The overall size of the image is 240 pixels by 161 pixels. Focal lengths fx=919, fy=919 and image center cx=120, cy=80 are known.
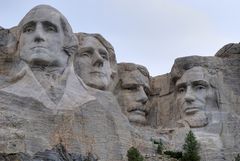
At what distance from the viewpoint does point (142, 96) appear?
2055 cm

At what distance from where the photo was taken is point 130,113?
20.3m

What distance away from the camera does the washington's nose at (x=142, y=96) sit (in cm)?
2050

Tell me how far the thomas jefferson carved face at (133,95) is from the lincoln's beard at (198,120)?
3.56ft

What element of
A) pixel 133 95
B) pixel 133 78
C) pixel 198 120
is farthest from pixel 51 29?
pixel 198 120

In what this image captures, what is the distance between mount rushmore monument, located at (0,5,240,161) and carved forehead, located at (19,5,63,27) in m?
0.02

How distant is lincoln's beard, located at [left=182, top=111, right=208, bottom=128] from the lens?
20.0 m

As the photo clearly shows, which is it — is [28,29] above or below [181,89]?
above

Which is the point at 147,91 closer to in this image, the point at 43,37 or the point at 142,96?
the point at 142,96

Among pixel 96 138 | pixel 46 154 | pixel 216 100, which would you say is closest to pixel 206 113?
pixel 216 100

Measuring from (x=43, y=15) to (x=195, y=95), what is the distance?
3.99 metres

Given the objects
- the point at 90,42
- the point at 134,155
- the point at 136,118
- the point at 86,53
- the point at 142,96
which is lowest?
the point at 134,155

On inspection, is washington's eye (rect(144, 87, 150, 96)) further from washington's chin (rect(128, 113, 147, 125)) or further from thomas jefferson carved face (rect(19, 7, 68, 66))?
thomas jefferson carved face (rect(19, 7, 68, 66))

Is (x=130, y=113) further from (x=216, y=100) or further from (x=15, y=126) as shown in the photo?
(x=15, y=126)

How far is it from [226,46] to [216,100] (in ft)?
5.26
